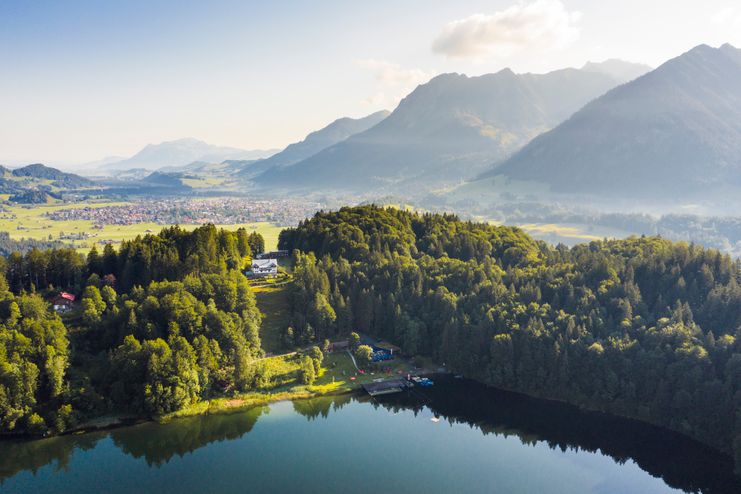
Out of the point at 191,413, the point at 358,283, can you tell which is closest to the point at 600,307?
the point at 358,283

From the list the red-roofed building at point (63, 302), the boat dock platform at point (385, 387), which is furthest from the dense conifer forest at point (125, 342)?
the boat dock platform at point (385, 387)

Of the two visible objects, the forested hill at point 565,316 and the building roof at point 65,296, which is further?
the building roof at point 65,296

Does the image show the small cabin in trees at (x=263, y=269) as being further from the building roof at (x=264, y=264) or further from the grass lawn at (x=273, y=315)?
the grass lawn at (x=273, y=315)

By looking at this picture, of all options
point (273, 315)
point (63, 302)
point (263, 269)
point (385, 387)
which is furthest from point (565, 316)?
point (63, 302)

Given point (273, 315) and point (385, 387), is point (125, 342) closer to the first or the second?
point (273, 315)

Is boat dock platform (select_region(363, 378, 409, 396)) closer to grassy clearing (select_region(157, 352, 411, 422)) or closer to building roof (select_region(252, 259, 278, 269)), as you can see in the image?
grassy clearing (select_region(157, 352, 411, 422))

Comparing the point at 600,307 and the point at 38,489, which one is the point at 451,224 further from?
the point at 38,489

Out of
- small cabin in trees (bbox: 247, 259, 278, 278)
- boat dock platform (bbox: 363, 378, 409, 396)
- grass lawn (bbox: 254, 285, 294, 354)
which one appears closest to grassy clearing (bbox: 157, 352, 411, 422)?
boat dock platform (bbox: 363, 378, 409, 396)

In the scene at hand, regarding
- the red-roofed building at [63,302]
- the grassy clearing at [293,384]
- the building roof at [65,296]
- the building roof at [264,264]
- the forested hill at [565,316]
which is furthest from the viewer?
the building roof at [264,264]
